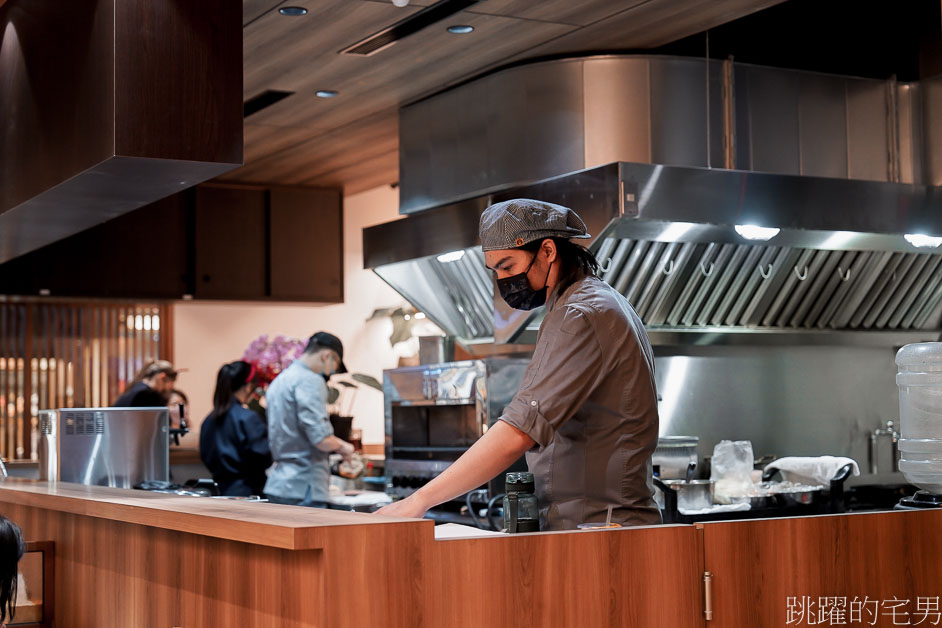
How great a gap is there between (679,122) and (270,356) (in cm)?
278

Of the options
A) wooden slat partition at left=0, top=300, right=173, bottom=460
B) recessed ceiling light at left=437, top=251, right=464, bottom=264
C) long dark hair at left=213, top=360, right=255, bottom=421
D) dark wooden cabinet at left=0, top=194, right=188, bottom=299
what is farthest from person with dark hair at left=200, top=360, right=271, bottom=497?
wooden slat partition at left=0, top=300, right=173, bottom=460

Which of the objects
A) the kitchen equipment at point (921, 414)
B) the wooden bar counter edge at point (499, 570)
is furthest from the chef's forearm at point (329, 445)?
the kitchen equipment at point (921, 414)

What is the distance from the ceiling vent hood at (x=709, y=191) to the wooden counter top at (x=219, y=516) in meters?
1.99

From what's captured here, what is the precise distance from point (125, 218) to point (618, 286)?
3.53 metres

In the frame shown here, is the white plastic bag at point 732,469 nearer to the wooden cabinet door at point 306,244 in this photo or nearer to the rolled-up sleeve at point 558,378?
the rolled-up sleeve at point 558,378

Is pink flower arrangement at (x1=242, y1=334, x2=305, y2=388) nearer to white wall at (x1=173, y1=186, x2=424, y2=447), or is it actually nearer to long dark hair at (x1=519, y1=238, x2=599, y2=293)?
white wall at (x1=173, y1=186, x2=424, y2=447)

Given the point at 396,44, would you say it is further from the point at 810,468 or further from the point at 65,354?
the point at 65,354

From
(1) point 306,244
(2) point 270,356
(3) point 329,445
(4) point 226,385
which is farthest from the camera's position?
(1) point 306,244

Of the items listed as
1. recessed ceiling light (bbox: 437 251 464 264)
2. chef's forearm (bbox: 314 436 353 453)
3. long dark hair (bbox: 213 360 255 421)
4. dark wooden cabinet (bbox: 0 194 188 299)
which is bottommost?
chef's forearm (bbox: 314 436 353 453)

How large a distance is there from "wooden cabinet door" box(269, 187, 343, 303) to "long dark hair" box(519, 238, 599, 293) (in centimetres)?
511

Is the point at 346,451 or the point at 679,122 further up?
the point at 679,122

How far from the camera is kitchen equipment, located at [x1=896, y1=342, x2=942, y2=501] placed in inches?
108

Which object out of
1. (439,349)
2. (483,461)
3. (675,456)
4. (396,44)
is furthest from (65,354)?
(483,461)

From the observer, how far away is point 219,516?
81.2 inches
